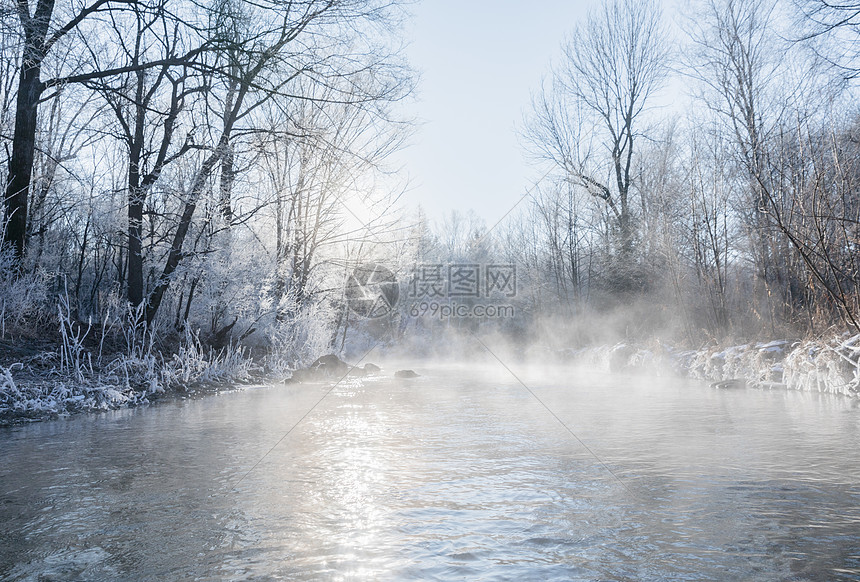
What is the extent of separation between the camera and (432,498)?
3.02 m

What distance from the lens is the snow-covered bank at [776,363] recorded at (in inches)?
288

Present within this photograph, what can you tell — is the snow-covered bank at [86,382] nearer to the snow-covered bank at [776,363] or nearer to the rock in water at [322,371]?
the rock in water at [322,371]

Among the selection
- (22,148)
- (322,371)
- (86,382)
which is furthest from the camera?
(322,371)

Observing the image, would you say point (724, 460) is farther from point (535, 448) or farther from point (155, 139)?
point (155, 139)

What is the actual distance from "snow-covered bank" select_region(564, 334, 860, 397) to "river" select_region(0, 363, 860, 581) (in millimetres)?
1793

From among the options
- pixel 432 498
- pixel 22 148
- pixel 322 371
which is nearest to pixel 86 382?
pixel 22 148

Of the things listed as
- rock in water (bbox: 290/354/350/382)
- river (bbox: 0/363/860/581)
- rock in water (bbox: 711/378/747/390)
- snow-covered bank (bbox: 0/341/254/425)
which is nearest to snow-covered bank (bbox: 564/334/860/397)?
rock in water (bbox: 711/378/747/390)

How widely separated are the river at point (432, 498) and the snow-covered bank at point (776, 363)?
5.88 feet

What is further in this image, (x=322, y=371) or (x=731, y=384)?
(x=322, y=371)

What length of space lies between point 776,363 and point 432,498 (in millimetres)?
7927

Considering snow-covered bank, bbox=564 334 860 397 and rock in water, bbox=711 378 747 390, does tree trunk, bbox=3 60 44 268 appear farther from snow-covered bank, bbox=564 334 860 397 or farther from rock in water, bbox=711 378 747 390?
snow-covered bank, bbox=564 334 860 397

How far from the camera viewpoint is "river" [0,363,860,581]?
216 cm

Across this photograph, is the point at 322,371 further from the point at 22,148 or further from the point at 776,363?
the point at 776,363

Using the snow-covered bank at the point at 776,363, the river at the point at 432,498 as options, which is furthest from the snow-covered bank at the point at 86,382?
the snow-covered bank at the point at 776,363
